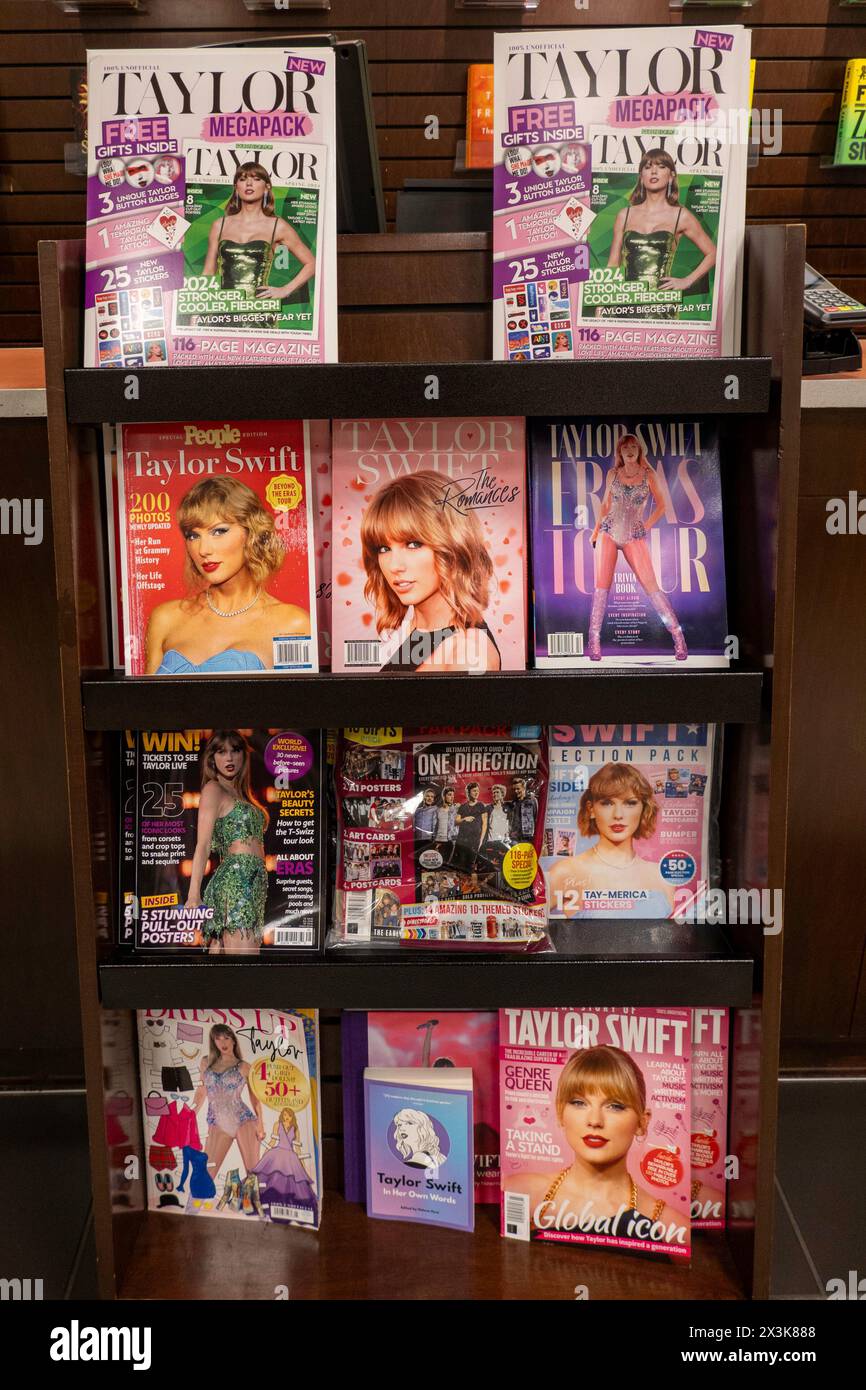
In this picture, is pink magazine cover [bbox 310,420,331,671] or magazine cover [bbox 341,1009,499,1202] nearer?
pink magazine cover [bbox 310,420,331,671]

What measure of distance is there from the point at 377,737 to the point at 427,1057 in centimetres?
58

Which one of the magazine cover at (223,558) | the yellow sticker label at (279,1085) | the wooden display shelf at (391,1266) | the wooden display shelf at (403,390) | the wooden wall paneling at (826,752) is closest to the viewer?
the wooden display shelf at (403,390)

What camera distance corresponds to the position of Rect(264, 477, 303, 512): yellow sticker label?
1.56m

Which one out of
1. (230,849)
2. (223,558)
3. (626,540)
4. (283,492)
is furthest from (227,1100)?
(626,540)

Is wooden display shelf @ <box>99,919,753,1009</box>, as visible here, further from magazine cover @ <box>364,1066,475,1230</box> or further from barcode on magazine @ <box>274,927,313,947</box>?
magazine cover @ <box>364,1066,475,1230</box>

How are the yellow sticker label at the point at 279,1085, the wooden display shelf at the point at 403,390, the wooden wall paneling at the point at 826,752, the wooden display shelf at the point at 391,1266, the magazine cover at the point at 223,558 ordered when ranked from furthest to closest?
the wooden wall paneling at the point at 826,752, the yellow sticker label at the point at 279,1085, the wooden display shelf at the point at 391,1266, the magazine cover at the point at 223,558, the wooden display shelf at the point at 403,390

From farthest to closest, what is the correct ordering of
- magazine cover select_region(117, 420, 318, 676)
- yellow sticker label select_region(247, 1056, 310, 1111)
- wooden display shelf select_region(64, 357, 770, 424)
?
yellow sticker label select_region(247, 1056, 310, 1111)
magazine cover select_region(117, 420, 318, 676)
wooden display shelf select_region(64, 357, 770, 424)

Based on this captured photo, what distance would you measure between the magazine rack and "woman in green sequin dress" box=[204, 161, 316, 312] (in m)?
0.08

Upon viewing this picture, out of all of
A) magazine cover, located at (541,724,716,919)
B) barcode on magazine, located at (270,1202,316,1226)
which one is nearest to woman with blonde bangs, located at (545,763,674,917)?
magazine cover, located at (541,724,716,919)

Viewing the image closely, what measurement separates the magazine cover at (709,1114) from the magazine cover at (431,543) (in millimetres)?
700

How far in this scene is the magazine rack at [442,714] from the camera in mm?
1418

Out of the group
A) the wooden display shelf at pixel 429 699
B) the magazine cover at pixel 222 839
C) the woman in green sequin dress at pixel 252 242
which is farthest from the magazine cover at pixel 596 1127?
the woman in green sequin dress at pixel 252 242

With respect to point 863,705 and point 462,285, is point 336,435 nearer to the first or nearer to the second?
point 462,285
